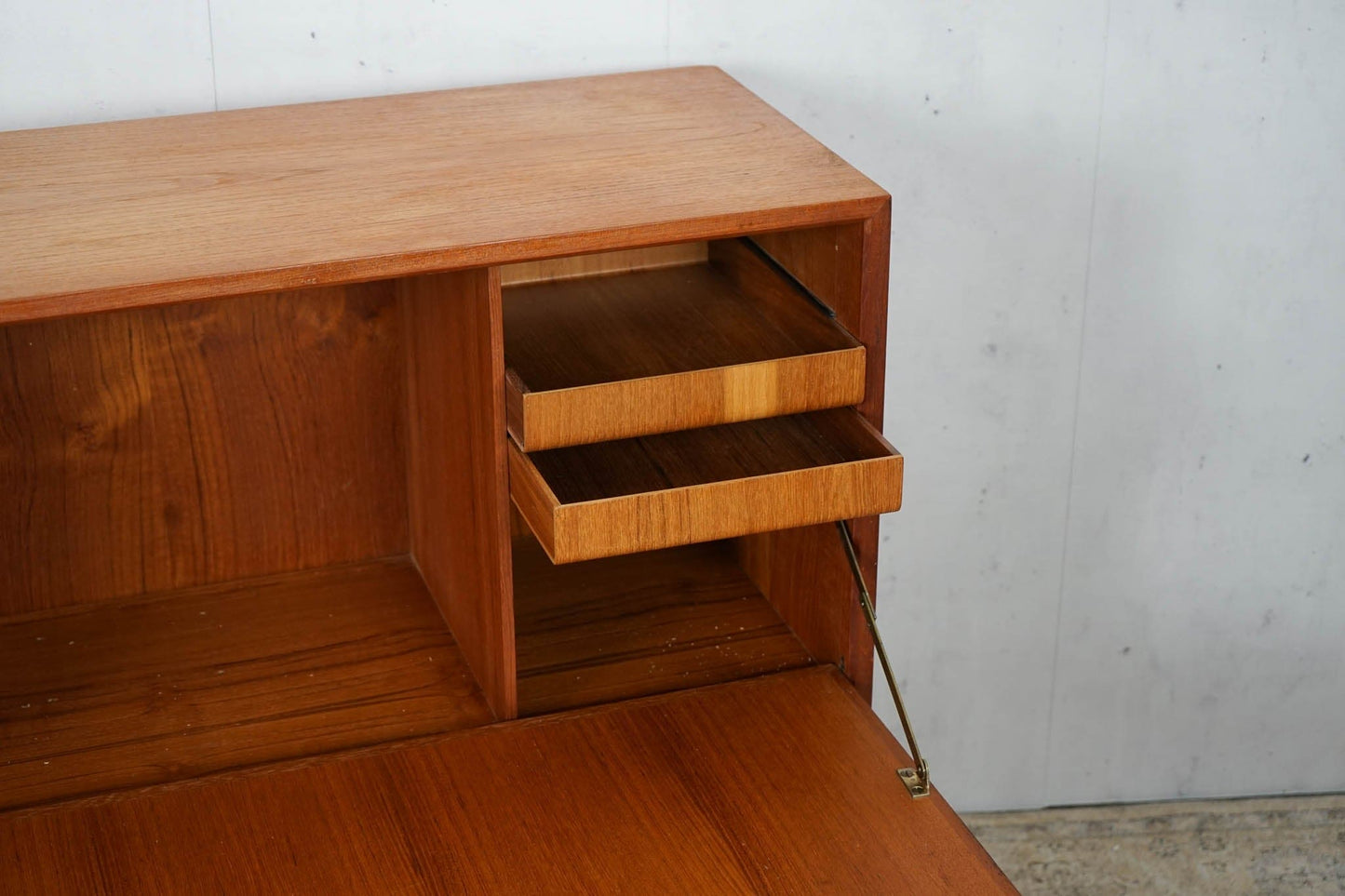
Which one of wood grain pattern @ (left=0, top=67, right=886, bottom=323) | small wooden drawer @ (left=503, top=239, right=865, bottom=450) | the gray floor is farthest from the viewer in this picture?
the gray floor

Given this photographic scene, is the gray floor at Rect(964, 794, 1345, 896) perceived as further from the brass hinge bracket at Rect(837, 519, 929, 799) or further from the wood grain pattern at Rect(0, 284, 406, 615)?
the wood grain pattern at Rect(0, 284, 406, 615)

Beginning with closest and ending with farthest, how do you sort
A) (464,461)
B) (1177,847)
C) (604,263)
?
1. (464,461)
2. (604,263)
3. (1177,847)

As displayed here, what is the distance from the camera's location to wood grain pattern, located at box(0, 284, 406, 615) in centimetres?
158

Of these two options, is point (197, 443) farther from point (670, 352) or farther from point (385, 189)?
point (670, 352)

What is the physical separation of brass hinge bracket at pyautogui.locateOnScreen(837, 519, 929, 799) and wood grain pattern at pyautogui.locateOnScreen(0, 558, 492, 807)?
39 centimetres

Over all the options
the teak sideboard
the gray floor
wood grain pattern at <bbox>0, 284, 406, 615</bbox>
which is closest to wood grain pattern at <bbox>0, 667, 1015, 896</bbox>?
the teak sideboard

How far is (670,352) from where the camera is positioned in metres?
1.46

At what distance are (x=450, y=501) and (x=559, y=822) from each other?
0.37m

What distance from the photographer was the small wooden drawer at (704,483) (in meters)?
1.29

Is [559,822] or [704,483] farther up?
[704,483]

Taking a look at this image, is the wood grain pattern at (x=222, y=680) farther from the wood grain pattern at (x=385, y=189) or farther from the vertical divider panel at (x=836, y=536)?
the wood grain pattern at (x=385, y=189)

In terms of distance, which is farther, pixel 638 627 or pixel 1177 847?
pixel 1177 847

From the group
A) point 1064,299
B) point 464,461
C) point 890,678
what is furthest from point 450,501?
point 1064,299

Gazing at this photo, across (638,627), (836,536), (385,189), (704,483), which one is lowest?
(638,627)
